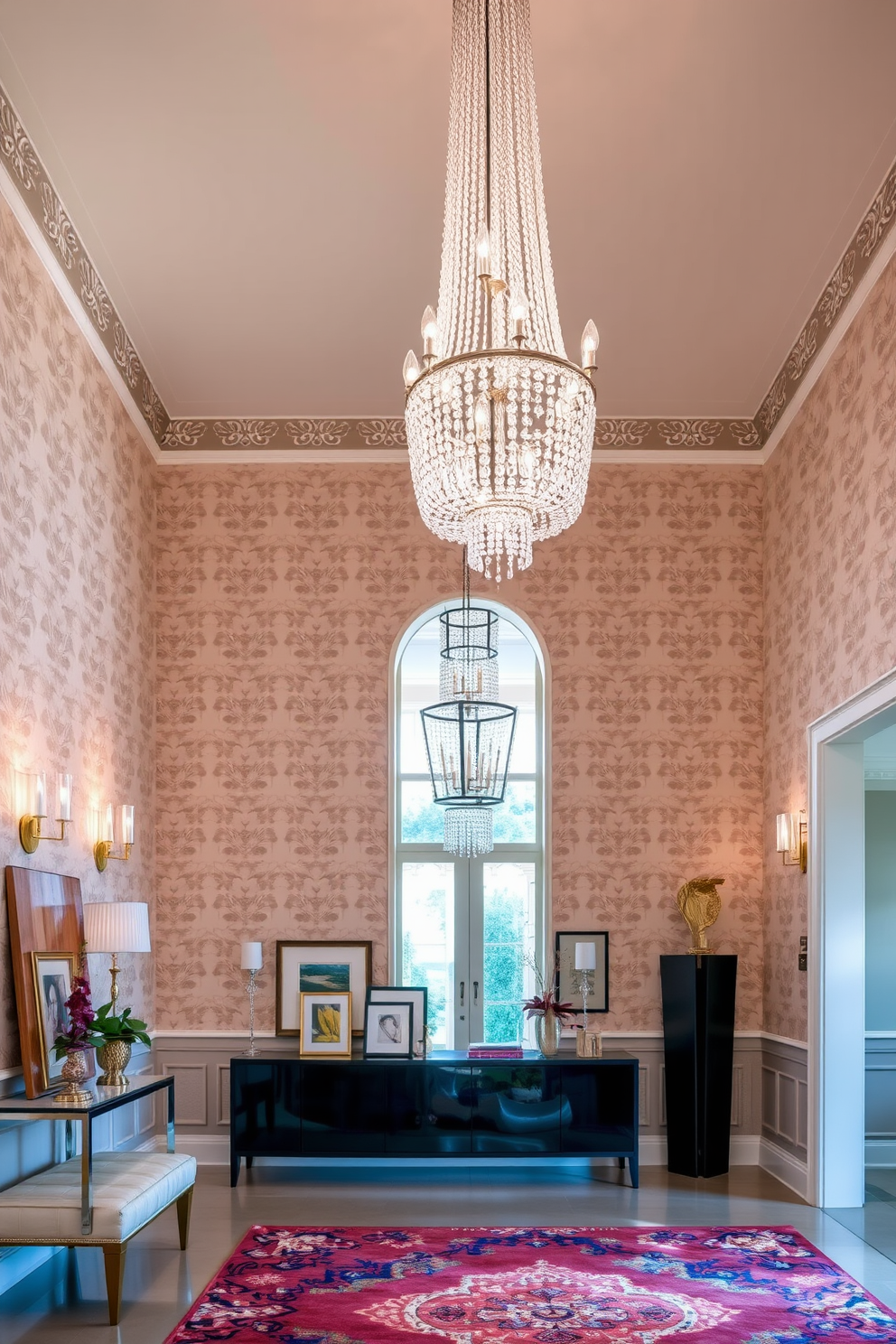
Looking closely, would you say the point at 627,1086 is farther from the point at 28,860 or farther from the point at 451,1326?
the point at 28,860

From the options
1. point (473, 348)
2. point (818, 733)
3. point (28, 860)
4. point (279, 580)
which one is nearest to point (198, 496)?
point (279, 580)

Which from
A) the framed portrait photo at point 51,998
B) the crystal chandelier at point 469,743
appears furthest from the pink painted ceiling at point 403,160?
the framed portrait photo at point 51,998

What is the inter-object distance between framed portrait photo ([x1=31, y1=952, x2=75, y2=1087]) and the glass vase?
11.8 feet

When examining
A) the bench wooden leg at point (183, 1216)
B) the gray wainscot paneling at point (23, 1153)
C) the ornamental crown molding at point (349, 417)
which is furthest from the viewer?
the ornamental crown molding at point (349, 417)

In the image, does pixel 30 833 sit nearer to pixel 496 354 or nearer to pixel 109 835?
pixel 109 835

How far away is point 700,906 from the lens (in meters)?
9.80

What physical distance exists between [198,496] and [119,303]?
223cm

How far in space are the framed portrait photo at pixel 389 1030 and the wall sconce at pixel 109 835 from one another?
2.19 meters

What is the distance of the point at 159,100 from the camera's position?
21.5ft

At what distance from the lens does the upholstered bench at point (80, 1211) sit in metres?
5.94

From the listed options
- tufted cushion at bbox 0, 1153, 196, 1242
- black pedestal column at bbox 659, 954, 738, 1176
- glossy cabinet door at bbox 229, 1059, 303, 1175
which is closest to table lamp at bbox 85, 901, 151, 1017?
tufted cushion at bbox 0, 1153, 196, 1242

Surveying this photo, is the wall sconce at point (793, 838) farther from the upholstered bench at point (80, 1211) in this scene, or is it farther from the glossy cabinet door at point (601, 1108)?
the upholstered bench at point (80, 1211)

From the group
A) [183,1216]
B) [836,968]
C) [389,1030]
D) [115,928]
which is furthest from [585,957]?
[115,928]

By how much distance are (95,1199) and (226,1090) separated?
12.6 ft
